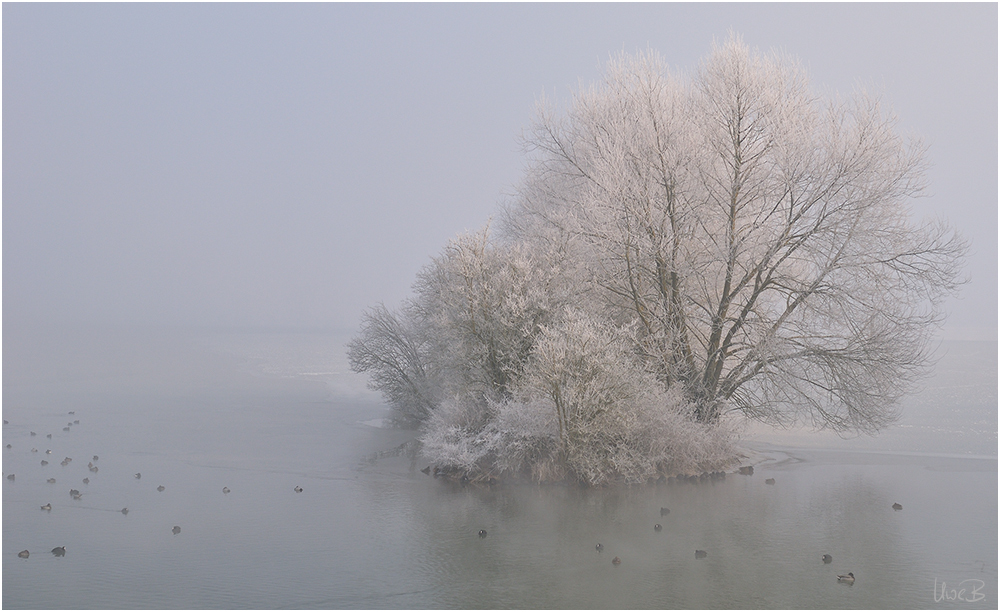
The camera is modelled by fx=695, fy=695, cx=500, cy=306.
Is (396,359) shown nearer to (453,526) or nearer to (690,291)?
(690,291)

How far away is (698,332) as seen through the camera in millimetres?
18297

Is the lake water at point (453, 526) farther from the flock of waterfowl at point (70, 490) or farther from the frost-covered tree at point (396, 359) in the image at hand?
the frost-covered tree at point (396, 359)

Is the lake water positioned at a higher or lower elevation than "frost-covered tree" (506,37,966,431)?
lower

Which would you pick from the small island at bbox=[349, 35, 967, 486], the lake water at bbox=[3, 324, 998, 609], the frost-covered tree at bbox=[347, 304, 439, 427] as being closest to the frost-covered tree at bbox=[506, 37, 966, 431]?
the small island at bbox=[349, 35, 967, 486]

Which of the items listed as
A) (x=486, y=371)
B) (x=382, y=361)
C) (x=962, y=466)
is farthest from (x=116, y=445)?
(x=962, y=466)

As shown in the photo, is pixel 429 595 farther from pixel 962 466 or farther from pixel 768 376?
pixel 962 466
